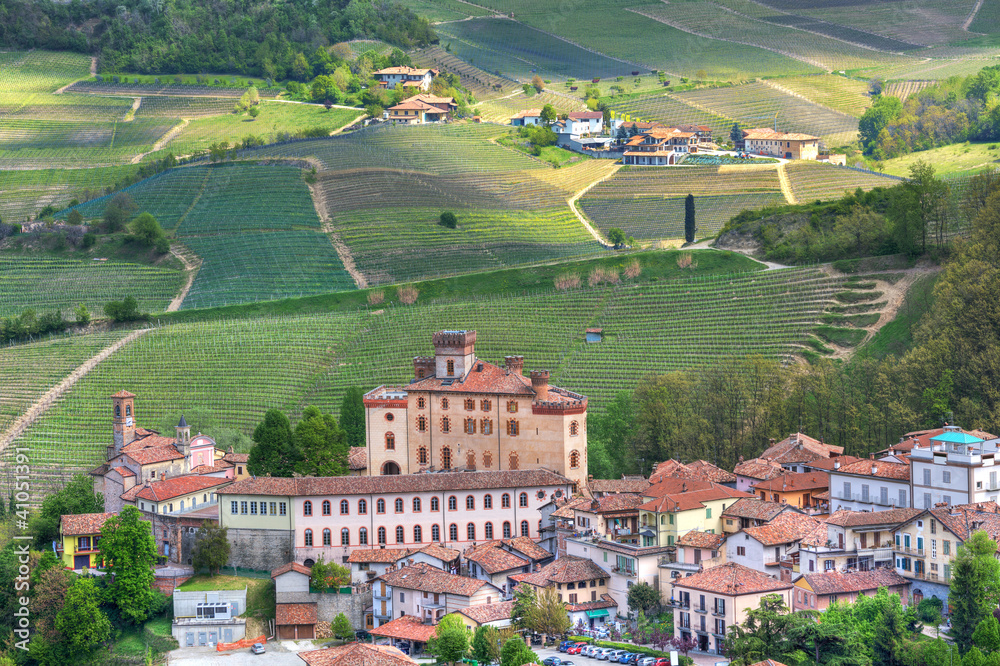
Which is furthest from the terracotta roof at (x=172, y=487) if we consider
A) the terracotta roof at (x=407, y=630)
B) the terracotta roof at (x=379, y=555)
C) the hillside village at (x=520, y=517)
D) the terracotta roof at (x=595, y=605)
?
the terracotta roof at (x=595, y=605)

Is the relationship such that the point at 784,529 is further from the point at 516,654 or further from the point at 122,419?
the point at 122,419

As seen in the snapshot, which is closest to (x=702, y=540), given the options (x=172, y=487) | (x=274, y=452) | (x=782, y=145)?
(x=274, y=452)

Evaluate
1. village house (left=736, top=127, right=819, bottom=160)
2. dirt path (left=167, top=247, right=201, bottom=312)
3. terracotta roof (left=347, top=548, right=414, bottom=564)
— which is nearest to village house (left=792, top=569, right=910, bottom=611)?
terracotta roof (left=347, top=548, right=414, bottom=564)

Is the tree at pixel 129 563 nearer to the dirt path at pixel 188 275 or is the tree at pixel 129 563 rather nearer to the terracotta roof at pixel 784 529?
the terracotta roof at pixel 784 529

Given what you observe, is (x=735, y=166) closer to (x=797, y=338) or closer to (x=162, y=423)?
(x=797, y=338)

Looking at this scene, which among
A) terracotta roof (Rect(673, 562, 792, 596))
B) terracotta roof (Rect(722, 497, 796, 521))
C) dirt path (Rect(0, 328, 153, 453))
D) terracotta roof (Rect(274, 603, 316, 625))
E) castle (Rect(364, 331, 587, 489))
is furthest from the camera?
dirt path (Rect(0, 328, 153, 453))

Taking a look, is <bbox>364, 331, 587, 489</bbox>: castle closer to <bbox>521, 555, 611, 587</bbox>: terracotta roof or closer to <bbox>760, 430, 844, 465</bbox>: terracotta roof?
<bbox>521, 555, 611, 587</bbox>: terracotta roof
